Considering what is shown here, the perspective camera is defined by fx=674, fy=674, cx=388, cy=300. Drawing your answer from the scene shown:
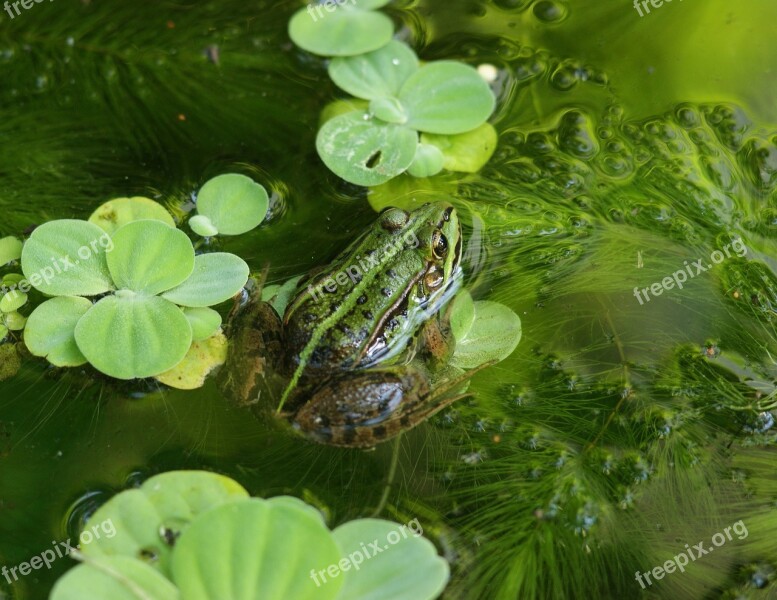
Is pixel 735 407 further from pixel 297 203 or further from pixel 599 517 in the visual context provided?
pixel 297 203

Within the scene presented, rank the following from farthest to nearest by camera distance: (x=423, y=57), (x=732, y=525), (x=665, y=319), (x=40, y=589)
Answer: (x=423, y=57) < (x=665, y=319) < (x=732, y=525) < (x=40, y=589)

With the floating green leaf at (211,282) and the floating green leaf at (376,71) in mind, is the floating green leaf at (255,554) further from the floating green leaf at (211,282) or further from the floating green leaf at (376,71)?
the floating green leaf at (376,71)

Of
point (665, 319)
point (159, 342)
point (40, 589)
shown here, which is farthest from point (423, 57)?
point (40, 589)

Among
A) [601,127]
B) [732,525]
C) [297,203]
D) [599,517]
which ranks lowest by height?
[732,525]

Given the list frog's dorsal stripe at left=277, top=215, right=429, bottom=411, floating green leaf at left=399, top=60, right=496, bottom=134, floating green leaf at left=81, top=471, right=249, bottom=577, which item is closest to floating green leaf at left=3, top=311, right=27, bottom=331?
floating green leaf at left=81, top=471, right=249, bottom=577

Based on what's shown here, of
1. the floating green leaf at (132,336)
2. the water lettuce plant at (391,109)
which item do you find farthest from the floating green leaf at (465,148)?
the floating green leaf at (132,336)

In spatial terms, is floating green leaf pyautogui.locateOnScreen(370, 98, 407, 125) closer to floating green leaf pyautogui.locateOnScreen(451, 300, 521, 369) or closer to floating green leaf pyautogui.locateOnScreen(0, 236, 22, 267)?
floating green leaf pyautogui.locateOnScreen(451, 300, 521, 369)

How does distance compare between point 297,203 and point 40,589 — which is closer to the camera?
point 40,589

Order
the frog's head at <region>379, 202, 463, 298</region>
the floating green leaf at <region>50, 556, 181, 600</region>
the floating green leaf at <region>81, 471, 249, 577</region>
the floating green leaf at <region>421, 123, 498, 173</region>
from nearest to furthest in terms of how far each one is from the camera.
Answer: the floating green leaf at <region>50, 556, 181, 600</region> < the floating green leaf at <region>81, 471, 249, 577</region> < the frog's head at <region>379, 202, 463, 298</region> < the floating green leaf at <region>421, 123, 498, 173</region>
